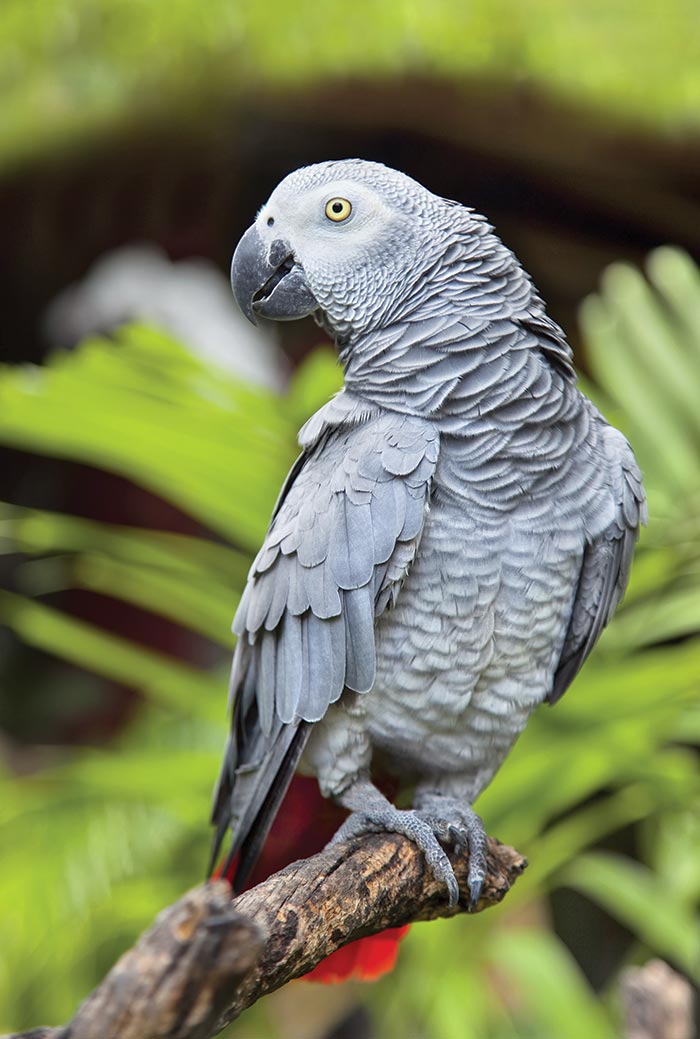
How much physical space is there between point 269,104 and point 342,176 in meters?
0.88

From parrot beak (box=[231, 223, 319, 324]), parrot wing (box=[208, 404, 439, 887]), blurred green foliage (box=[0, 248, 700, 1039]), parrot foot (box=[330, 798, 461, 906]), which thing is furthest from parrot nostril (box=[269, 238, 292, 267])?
parrot foot (box=[330, 798, 461, 906])

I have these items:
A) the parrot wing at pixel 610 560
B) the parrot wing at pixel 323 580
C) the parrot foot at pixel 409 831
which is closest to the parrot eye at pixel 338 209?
the parrot wing at pixel 323 580

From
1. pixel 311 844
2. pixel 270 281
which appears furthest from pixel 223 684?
pixel 270 281

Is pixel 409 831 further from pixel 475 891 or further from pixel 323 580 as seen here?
pixel 323 580

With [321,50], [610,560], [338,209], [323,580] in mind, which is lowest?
[323,580]

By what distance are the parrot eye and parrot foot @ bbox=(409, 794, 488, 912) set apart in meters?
0.44

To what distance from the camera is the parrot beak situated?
0.65 m

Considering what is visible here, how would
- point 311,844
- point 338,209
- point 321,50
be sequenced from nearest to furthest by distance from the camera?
point 338,209, point 311,844, point 321,50

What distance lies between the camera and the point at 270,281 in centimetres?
67

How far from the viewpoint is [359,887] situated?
61cm

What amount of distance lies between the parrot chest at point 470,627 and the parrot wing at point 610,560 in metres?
0.02

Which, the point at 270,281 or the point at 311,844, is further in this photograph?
the point at 311,844

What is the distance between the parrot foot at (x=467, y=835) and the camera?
688 millimetres

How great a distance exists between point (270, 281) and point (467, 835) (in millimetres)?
427
